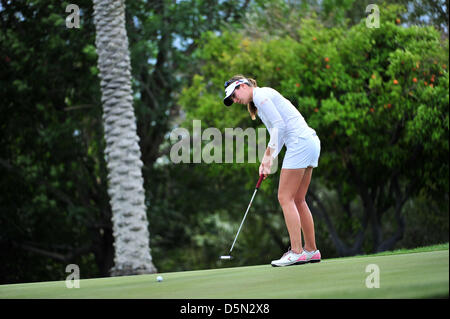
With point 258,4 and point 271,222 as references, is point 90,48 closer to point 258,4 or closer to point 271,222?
point 258,4

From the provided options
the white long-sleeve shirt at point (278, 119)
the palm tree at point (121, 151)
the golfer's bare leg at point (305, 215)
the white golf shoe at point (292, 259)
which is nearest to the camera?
the white long-sleeve shirt at point (278, 119)

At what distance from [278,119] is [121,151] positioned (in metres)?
6.80

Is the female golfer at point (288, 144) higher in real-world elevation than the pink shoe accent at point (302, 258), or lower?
higher

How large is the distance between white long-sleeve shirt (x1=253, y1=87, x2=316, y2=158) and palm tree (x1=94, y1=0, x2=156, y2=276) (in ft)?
21.0

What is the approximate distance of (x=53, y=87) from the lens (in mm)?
18469

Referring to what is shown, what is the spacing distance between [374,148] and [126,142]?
702 centimetres

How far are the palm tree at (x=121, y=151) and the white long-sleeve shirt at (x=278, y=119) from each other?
641cm

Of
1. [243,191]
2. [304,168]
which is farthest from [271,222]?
[304,168]

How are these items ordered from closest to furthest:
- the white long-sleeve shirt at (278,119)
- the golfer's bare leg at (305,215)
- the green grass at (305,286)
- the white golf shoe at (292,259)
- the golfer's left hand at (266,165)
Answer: the green grass at (305,286) → the white long-sleeve shirt at (278,119) → the golfer's left hand at (266,165) → the white golf shoe at (292,259) → the golfer's bare leg at (305,215)

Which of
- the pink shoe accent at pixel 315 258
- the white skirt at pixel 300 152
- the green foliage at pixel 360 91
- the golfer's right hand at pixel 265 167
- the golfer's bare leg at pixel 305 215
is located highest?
the green foliage at pixel 360 91

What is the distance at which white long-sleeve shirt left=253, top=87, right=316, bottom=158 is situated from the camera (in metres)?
6.06

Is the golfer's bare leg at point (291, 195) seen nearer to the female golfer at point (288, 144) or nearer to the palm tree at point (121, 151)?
the female golfer at point (288, 144)

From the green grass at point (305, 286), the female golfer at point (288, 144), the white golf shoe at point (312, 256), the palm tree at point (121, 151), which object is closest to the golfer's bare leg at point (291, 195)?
the female golfer at point (288, 144)

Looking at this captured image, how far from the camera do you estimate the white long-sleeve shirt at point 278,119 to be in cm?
606
